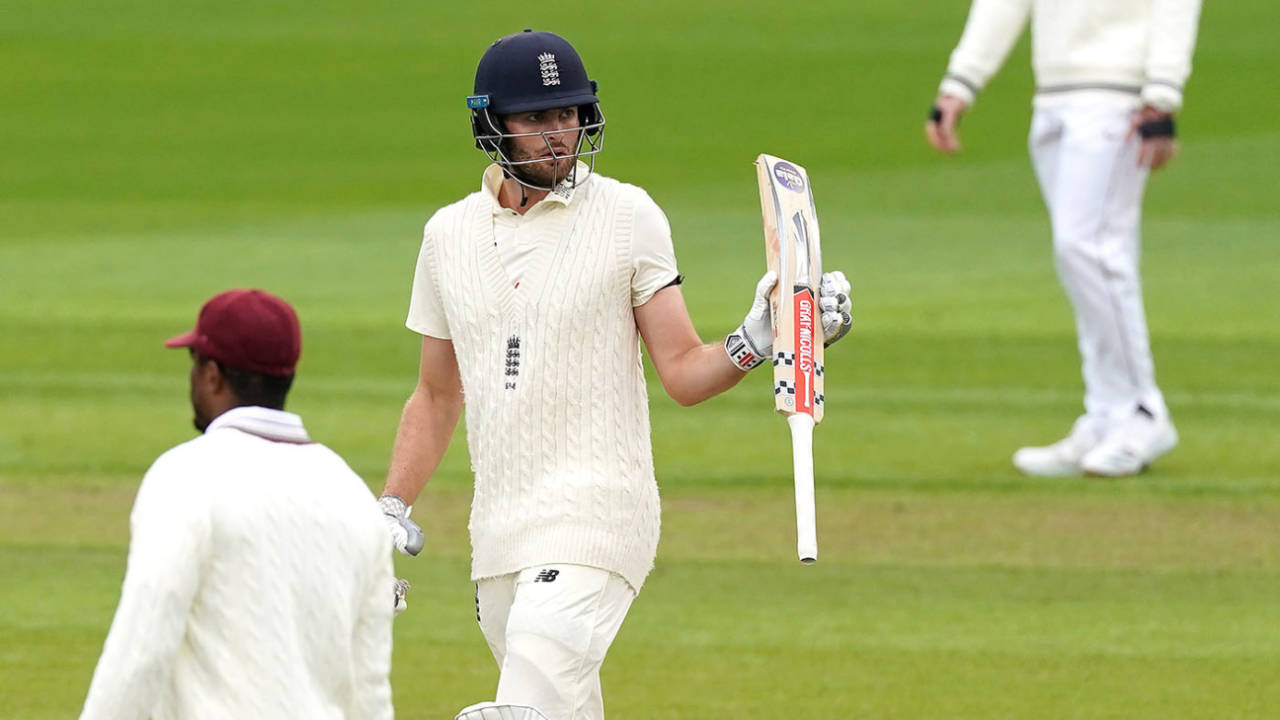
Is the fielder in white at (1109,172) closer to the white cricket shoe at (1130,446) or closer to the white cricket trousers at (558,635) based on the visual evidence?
the white cricket shoe at (1130,446)

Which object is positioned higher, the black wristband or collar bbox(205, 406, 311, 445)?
collar bbox(205, 406, 311, 445)

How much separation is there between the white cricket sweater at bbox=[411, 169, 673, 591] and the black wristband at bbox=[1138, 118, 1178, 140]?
5490 millimetres

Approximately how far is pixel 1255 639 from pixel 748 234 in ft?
49.7

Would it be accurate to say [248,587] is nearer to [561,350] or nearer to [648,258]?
[561,350]

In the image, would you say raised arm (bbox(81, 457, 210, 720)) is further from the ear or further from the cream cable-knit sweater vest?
the cream cable-knit sweater vest

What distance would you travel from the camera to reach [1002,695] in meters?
7.19

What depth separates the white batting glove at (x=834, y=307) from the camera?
5.03 metres

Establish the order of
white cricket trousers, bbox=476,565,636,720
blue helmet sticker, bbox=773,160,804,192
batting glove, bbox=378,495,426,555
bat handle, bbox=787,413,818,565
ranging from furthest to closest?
1. blue helmet sticker, bbox=773,160,804,192
2. batting glove, bbox=378,495,426,555
3. white cricket trousers, bbox=476,565,636,720
4. bat handle, bbox=787,413,818,565

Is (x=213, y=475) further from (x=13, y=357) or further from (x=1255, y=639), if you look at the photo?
(x=13, y=357)

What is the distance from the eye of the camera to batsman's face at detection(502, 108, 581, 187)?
5.25m

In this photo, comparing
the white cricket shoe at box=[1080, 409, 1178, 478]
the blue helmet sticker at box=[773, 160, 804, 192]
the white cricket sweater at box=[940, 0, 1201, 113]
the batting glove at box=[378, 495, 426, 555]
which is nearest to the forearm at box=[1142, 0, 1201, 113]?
the white cricket sweater at box=[940, 0, 1201, 113]

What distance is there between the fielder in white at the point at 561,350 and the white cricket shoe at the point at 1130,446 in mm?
5572

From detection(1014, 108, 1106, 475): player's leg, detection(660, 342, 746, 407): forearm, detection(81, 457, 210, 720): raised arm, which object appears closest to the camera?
detection(81, 457, 210, 720): raised arm

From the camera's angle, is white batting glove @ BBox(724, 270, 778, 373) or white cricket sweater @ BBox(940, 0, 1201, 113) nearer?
white batting glove @ BBox(724, 270, 778, 373)
